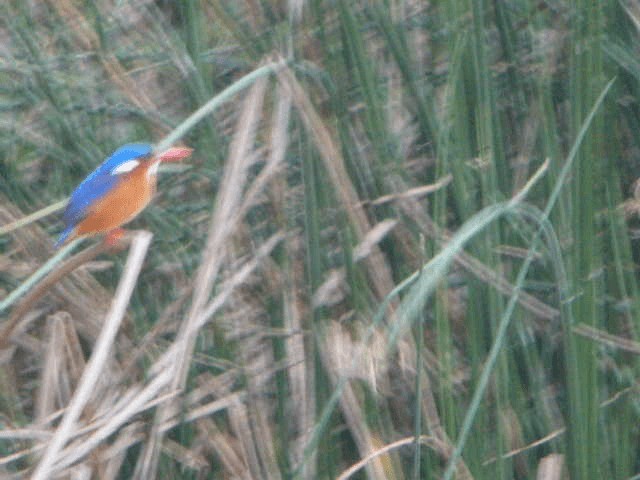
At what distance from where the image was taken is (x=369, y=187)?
4.28 ft

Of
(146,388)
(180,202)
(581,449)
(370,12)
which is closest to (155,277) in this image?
(180,202)

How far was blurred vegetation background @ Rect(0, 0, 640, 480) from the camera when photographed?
3.89 ft

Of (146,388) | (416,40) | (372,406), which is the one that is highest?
(416,40)

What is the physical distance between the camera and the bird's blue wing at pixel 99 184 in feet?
3.71

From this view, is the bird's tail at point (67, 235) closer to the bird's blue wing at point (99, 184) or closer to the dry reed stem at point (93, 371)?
the bird's blue wing at point (99, 184)

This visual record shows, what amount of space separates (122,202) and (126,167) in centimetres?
3

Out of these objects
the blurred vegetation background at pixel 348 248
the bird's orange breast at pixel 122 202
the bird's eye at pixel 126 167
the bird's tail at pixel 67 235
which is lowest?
the blurred vegetation background at pixel 348 248

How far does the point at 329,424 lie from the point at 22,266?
1.28 ft

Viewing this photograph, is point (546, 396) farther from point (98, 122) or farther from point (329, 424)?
point (98, 122)

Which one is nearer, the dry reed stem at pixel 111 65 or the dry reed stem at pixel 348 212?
the dry reed stem at pixel 348 212

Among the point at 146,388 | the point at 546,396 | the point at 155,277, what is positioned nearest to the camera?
the point at 146,388

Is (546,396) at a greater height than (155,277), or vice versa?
(155,277)

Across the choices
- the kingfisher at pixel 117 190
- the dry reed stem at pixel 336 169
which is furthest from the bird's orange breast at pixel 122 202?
the dry reed stem at pixel 336 169

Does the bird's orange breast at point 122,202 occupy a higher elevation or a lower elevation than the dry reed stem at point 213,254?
higher
